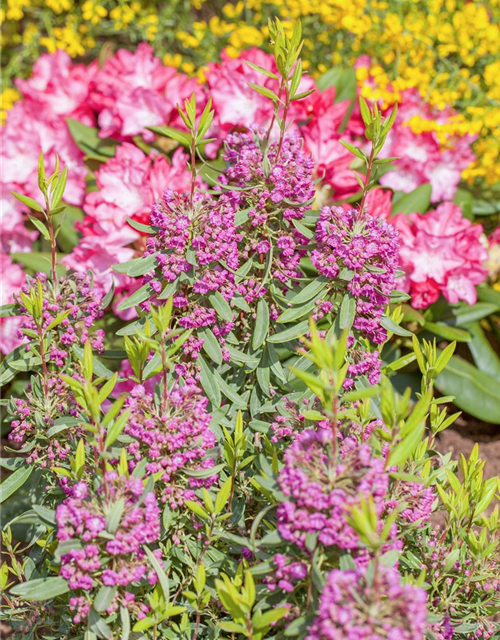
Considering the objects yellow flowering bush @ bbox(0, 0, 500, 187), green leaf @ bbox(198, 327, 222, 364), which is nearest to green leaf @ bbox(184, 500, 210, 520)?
green leaf @ bbox(198, 327, 222, 364)

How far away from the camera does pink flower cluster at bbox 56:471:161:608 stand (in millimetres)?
917

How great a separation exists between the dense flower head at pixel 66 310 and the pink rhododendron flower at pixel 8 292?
687mm

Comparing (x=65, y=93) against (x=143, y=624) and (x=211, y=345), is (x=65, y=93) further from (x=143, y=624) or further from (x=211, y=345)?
(x=143, y=624)

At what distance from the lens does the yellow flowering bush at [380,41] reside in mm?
2568

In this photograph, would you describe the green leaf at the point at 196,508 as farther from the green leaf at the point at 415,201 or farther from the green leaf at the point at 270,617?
the green leaf at the point at 415,201

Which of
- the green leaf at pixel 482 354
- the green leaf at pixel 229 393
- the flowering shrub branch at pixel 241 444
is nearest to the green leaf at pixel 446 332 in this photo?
the green leaf at pixel 482 354

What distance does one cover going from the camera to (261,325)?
4.22 feet

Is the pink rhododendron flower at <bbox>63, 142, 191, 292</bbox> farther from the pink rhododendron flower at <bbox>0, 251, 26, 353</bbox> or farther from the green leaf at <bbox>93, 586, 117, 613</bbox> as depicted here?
the green leaf at <bbox>93, 586, 117, 613</bbox>

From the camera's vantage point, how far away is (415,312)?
6.38 ft

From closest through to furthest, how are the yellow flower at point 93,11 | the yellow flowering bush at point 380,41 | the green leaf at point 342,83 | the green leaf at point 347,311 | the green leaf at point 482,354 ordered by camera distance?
the green leaf at point 347,311 → the green leaf at point 482,354 → the green leaf at point 342,83 → the yellow flowering bush at point 380,41 → the yellow flower at point 93,11

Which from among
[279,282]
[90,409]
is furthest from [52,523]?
[279,282]

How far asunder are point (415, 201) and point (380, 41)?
3.31ft

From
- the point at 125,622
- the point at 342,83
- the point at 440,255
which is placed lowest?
the point at 125,622

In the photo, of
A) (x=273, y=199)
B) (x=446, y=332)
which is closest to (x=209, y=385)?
(x=273, y=199)
